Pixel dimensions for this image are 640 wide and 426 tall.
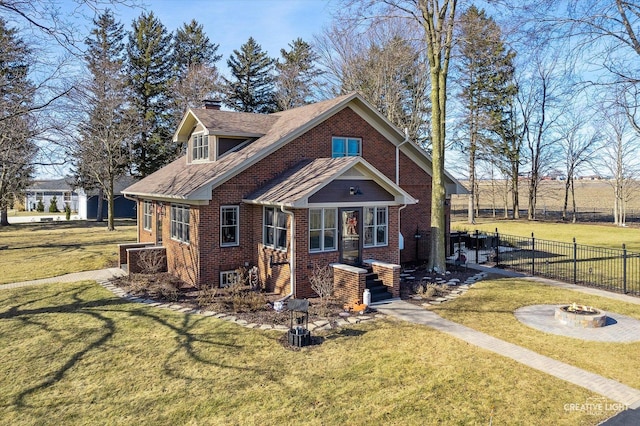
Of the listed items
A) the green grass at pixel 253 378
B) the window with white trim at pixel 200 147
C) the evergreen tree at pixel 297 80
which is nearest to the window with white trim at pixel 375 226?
the green grass at pixel 253 378

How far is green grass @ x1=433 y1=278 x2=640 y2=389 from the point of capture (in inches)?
332

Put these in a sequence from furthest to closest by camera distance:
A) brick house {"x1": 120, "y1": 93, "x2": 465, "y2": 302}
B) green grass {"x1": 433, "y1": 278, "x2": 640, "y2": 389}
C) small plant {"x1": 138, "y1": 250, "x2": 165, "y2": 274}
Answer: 1. small plant {"x1": 138, "y1": 250, "x2": 165, "y2": 274}
2. brick house {"x1": 120, "y1": 93, "x2": 465, "y2": 302}
3. green grass {"x1": 433, "y1": 278, "x2": 640, "y2": 389}

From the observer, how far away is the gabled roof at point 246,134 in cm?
1420

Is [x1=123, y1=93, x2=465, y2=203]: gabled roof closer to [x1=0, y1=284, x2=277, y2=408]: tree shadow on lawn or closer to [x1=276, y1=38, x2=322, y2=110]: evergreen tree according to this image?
[x1=0, y1=284, x2=277, y2=408]: tree shadow on lawn

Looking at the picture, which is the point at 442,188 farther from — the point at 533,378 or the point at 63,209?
the point at 63,209

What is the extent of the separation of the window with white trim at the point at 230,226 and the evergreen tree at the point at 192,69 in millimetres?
25806

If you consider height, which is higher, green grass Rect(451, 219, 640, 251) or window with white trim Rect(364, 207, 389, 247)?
window with white trim Rect(364, 207, 389, 247)

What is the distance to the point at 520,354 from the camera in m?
8.85

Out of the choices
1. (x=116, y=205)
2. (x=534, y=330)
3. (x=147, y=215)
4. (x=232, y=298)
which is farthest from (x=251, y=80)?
(x=534, y=330)

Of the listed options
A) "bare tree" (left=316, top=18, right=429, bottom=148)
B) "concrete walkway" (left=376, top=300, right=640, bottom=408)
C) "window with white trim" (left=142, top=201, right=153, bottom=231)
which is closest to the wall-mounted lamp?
"concrete walkway" (left=376, top=300, right=640, bottom=408)

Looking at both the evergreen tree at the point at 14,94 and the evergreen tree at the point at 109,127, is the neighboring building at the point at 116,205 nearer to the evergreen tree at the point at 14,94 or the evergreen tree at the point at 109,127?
the evergreen tree at the point at 109,127

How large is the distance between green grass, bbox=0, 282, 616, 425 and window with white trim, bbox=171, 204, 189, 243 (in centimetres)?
494

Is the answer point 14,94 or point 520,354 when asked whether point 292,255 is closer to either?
point 520,354

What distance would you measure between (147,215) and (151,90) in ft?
83.9
